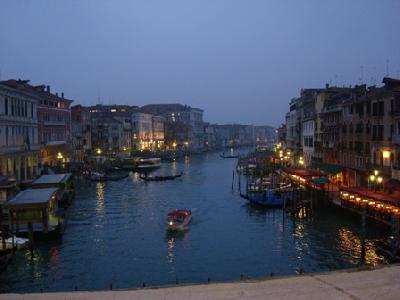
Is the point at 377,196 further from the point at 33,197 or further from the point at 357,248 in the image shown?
the point at 33,197

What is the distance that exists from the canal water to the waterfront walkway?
3396 millimetres

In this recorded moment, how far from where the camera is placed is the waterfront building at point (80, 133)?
62438 millimetres

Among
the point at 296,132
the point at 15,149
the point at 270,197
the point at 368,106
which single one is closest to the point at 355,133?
the point at 368,106

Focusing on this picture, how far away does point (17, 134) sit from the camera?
32.8m

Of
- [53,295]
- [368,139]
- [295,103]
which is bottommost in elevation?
[53,295]

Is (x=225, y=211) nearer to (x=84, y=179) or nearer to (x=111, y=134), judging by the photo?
(x=84, y=179)

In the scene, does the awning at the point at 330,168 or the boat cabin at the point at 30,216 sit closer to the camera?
the boat cabin at the point at 30,216

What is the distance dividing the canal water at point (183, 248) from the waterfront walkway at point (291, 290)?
3.40 m

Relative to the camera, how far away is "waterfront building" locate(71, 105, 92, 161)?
62.4 metres

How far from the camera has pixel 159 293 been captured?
8969 mm

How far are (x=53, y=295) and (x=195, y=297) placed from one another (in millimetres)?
2522

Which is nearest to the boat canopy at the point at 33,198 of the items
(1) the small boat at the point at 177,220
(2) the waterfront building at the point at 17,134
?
(2) the waterfront building at the point at 17,134

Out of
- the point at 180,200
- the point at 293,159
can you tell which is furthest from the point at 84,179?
the point at 293,159

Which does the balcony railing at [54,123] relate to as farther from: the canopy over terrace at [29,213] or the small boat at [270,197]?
the canopy over terrace at [29,213]
